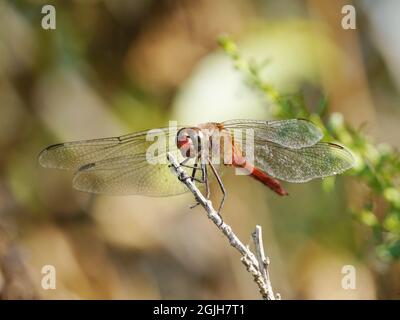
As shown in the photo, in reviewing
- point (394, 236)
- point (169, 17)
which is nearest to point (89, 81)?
point (169, 17)

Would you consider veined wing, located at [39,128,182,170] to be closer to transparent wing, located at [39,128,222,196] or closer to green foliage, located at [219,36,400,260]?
transparent wing, located at [39,128,222,196]

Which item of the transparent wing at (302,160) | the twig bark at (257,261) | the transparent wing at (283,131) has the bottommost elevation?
the twig bark at (257,261)

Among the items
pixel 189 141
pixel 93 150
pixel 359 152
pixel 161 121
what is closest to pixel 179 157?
pixel 189 141

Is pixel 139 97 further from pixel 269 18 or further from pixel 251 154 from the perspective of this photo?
pixel 251 154

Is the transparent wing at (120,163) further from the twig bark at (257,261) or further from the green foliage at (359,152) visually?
the twig bark at (257,261)

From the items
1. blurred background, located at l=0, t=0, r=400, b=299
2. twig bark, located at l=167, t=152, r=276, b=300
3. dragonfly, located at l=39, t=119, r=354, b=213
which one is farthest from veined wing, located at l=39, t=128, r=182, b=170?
blurred background, located at l=0, t=0, r=400, b=299

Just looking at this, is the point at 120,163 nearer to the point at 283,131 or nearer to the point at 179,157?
the point at 179,157

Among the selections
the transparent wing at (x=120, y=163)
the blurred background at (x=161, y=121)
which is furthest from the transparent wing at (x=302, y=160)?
the blurred background at (x=161, y=121)
